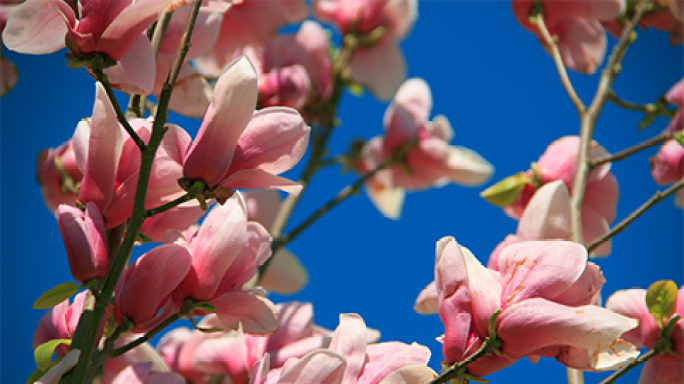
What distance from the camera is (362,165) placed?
4.77ft

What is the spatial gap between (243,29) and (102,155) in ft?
2.12

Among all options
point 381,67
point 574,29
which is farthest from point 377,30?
point 574,29

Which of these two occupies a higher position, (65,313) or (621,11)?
(621,11)

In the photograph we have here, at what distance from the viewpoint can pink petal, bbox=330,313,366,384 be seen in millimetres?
539

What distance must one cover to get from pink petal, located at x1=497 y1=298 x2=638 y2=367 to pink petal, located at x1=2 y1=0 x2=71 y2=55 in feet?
1.27

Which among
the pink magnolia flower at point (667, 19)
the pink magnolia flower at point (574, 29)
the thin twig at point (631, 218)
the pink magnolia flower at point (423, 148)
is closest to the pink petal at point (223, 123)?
the thin twig at point (631, 218)

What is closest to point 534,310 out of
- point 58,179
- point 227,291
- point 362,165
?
point 227,291

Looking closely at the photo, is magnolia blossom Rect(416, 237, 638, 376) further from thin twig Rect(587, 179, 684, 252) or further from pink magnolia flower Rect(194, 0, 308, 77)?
pink magnolia flower Rect(194, 0, 308, 77)

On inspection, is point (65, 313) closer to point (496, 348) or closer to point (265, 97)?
point (496, 348)

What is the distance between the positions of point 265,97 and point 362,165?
0.42 meters

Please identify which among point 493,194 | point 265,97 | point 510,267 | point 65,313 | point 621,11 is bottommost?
point 65,313

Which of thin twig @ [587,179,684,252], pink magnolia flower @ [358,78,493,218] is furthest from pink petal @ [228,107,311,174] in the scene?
pink magnolia flower @ [358,78,493,218]

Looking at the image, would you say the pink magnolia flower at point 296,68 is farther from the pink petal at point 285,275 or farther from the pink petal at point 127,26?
the pink petal at point 127,26

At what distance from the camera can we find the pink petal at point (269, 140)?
511mm
